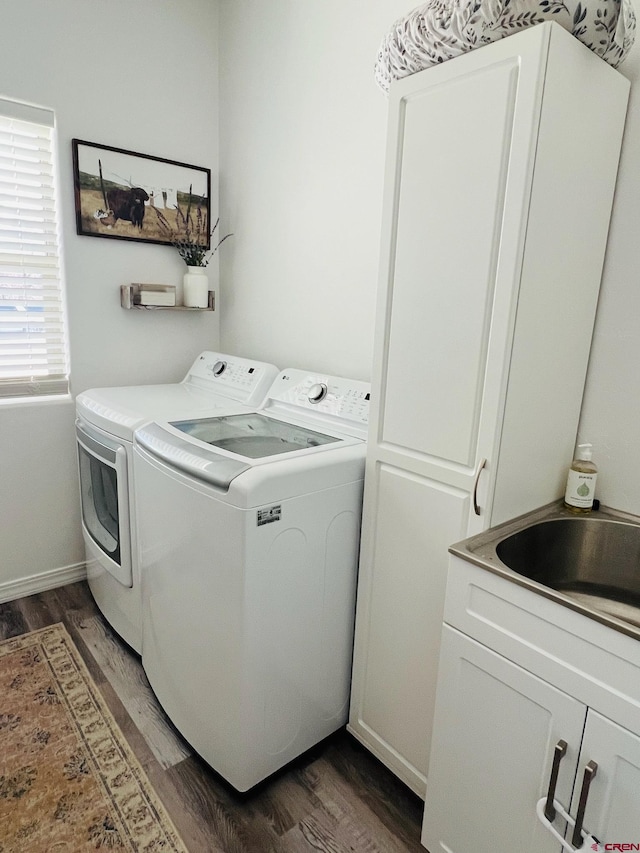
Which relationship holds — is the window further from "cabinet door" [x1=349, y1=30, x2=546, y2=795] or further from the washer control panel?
"cabinet door" [x1=349, y1=30, x2=546, y2=795]

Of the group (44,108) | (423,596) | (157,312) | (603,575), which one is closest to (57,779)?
(423,596)

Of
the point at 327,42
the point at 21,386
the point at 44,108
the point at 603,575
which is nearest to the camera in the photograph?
the point at 603,575

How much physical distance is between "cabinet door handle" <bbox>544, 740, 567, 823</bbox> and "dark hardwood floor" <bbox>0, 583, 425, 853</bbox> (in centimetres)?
58

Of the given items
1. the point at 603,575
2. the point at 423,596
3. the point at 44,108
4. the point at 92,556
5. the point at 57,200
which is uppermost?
the point at 44,108

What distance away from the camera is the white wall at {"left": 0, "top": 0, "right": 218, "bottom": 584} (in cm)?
214

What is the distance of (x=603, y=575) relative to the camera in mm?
1329

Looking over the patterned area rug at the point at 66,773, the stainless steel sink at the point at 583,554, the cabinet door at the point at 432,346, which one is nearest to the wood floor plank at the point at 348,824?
Result: the cabinet door at the point at 432,346

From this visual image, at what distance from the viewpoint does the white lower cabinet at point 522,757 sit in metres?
0.90

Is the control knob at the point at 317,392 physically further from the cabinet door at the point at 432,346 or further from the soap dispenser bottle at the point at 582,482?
the soap dispenser bottle at the point at 582,482

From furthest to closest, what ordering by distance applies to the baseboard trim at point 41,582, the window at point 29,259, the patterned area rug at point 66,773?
the baseboard trim at point 41,582
the window at point 29,259
the patterned area rug at point 66,773

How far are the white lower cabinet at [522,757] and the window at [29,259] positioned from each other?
82.1 inches

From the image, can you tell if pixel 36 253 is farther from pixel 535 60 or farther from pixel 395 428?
pixel 535 60

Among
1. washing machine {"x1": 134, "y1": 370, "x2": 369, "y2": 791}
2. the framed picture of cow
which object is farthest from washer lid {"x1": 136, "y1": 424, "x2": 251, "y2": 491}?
the framed picture of cow

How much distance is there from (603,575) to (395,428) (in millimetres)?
650
